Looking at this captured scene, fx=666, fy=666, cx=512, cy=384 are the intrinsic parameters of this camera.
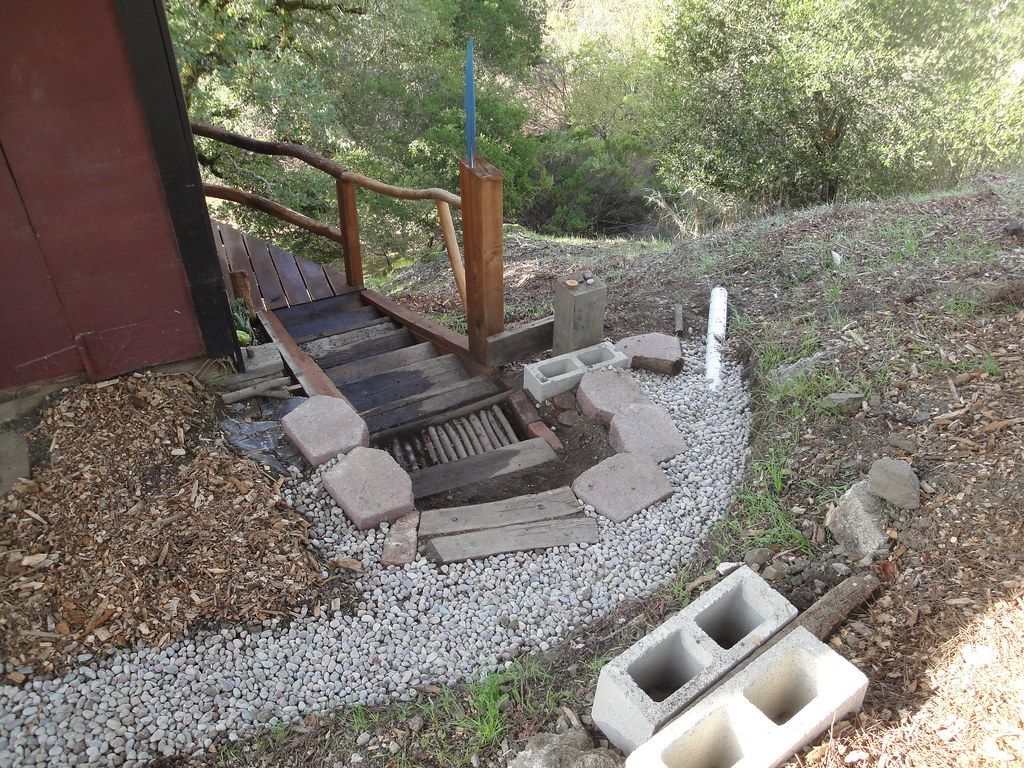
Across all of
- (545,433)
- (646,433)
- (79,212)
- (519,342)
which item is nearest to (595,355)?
(519,342)

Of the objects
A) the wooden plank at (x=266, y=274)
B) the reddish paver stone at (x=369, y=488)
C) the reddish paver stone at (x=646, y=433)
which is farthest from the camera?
the wooden plank at (x=266, y=274)

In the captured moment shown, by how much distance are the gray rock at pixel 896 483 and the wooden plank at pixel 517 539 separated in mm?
1181

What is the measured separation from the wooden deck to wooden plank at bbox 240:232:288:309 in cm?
2

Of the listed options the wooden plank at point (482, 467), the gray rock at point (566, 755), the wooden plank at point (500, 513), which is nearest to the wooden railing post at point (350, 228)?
the wooden plank at point (482, 467)

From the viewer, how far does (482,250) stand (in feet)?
12.4

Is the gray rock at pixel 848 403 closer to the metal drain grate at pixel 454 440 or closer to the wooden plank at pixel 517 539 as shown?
the wooden plank at pixel 517 539

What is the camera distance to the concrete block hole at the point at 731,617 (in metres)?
2.34

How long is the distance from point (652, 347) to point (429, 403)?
1.44m

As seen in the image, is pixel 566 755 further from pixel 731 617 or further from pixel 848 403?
pixel 848 403

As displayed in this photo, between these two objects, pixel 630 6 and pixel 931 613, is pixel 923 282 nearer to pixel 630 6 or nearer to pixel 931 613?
pixel 931 613

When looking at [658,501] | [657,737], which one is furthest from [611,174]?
[657,737]

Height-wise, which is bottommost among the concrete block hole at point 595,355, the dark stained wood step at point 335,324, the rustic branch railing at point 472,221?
the dark stained wood step at point 335,324

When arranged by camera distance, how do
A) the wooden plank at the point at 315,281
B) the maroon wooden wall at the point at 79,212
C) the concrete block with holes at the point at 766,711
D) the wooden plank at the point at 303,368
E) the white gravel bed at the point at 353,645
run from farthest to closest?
the wooden plank at the point at 315,281
the wooden plank at the point at 303,368
the maroon wooden wall at the point at 79,212
the white gravel bed at the point at 353,645
the concrete block with holes at the point at 766,711

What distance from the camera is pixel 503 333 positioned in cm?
418
